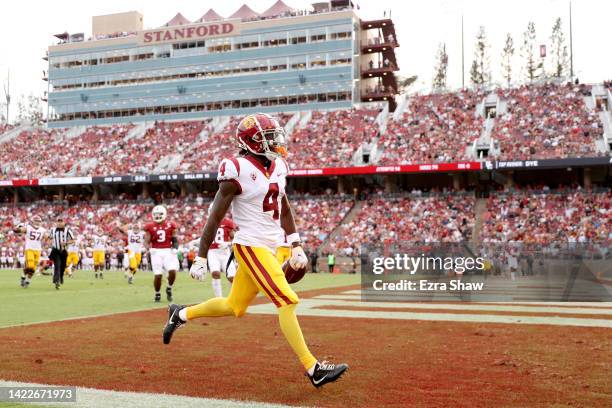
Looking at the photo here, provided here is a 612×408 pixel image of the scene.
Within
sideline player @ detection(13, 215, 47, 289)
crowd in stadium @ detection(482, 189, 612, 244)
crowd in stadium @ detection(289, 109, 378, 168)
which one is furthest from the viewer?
crowd in stadium @ detection(289, 109, 378, 168)

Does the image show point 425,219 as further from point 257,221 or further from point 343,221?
point 257,221

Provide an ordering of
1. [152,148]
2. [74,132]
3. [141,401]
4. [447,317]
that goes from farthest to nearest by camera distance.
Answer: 1. [74,132]
2. [152,148]
3. [447,317]
4. [141,401]

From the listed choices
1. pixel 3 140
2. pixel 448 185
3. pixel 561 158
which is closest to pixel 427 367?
pixel 561 158

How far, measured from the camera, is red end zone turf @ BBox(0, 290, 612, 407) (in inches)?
201

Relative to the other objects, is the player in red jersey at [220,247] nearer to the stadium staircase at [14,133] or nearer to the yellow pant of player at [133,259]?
the yellow pant of player at [133,259]

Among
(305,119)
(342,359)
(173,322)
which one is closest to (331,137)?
(305,119)

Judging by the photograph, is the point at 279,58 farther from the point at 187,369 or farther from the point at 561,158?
the point at 187,369

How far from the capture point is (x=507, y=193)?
124 feet

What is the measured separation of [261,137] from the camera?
5574mm

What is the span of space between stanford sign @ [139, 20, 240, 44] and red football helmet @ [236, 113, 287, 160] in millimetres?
52761

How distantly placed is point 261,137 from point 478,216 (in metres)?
32.8

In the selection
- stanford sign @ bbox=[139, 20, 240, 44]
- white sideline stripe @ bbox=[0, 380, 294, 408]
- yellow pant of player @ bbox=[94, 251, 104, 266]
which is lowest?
yellow pant of player @ bbox=[94, 251, 104, 266]

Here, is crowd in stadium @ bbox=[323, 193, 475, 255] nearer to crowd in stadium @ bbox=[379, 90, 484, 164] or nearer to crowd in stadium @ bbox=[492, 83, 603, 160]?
crowd in stadium @ bbox=[379, 90, 484, 164]

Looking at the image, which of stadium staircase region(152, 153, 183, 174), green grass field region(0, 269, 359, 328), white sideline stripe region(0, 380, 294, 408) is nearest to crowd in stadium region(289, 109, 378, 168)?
stadium staircase region(152, 153, 183, 174)
